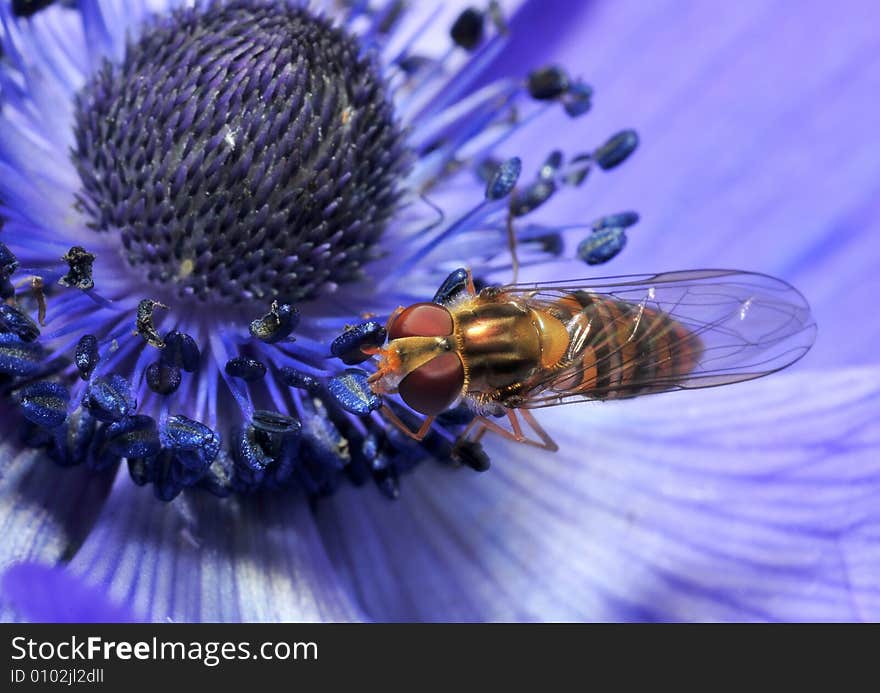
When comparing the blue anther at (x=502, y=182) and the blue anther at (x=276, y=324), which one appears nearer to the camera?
the blue anther at (x=276, y=324)

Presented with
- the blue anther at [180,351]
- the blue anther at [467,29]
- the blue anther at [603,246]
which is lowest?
the blue anther at [180,351]

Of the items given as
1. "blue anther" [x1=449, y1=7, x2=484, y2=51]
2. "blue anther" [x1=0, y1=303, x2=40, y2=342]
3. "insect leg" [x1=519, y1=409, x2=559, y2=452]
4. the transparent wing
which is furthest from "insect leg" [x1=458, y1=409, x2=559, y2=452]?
"blue anther" [x1=449, y1=7, x2=484, y2=51]

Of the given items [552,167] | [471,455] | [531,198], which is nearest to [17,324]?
[471,455]

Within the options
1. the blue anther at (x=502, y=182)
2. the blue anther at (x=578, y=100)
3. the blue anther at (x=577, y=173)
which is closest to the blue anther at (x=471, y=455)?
the blue anther at (x=502, y=182)

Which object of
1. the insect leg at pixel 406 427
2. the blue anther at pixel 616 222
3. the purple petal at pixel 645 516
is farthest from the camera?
the blue anther at pixel 616 222

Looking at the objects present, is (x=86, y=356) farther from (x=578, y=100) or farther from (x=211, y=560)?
(x=578, y=100)

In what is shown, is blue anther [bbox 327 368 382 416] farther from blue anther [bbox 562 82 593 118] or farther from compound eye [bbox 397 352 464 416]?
blue anther [bbox 562 82 593 118]

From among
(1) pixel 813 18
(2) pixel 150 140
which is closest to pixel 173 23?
(2) pixel 150 140

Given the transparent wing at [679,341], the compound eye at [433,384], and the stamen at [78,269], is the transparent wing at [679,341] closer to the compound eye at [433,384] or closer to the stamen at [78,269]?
the compound eye at [433,384]
